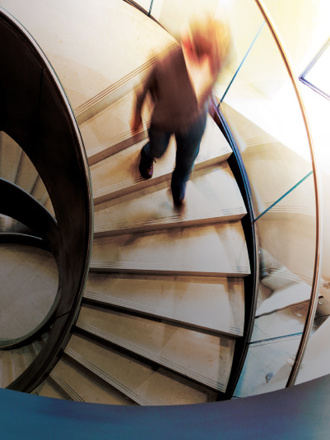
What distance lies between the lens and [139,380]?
2.79 meters


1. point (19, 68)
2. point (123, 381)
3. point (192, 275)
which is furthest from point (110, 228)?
point (19, 68)

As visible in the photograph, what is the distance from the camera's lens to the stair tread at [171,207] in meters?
3.07

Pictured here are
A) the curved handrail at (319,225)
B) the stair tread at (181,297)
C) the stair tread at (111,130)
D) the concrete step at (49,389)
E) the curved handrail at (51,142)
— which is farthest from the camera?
the stair tread at (111,130)

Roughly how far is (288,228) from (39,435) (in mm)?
2632

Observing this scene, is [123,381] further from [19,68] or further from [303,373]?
[19,68]

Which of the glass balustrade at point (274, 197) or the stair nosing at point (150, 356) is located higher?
the glass balustrade at point (274, 197)

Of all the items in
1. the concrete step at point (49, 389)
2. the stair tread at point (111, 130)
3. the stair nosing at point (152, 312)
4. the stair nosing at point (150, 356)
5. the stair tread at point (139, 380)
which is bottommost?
the concrete step at point (49, 389)

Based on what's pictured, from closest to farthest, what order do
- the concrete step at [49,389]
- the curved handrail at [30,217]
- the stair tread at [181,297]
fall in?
1. the stair tread at [181,297]
2. the concrete step at [49,389]
3. the curved handrail at [30,217]

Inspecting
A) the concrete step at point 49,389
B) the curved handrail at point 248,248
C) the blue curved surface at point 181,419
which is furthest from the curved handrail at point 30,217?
the blue curved surface at point 181,419

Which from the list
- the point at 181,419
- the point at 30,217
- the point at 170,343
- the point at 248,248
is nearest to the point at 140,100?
the point at 248,248

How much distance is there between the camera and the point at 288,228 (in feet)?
9.61

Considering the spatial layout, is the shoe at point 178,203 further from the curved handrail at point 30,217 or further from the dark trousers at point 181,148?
the curved handrail at point 30,217

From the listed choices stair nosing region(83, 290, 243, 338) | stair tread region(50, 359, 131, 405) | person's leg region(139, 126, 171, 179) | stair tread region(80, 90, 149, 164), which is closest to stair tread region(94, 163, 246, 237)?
person's leg region(139, 126, 171, 179)

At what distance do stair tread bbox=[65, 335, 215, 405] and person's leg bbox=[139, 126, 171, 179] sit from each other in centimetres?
179
